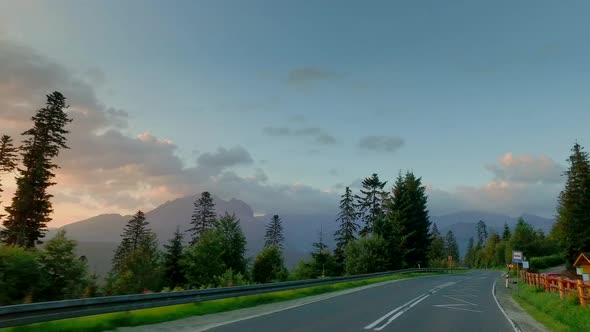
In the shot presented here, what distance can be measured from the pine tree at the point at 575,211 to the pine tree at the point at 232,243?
5084 centimetres

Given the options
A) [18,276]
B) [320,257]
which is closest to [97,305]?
[18,276]

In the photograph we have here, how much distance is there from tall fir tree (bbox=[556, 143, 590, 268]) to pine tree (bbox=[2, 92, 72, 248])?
71.6 m

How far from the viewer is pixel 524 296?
27156 millimetres

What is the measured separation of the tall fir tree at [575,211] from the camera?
6388cm

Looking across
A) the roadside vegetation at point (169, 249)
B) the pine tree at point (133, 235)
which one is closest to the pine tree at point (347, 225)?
the roadside vegetation at point (169, 249)

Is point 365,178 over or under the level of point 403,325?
over

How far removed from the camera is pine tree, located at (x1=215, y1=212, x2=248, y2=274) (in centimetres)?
6812

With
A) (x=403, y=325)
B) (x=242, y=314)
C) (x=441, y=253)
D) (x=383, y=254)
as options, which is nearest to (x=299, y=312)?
(x=242, y=314)

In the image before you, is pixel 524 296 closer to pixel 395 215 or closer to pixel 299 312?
pixel 299 312

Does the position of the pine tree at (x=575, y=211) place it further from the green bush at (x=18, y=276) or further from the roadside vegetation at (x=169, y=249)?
the green bush at (x=18, y=276)

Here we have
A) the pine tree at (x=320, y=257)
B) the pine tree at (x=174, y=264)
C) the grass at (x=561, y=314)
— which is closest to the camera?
the grass at (x=561, y=314)

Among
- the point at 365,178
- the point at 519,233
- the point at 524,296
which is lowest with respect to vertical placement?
the point at 524,296

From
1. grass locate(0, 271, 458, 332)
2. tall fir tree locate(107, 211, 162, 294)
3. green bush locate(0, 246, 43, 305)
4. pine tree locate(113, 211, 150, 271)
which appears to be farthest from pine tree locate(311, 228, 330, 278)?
green bush locate(0, 246, 43, 305)

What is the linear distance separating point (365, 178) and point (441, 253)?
8394cm
